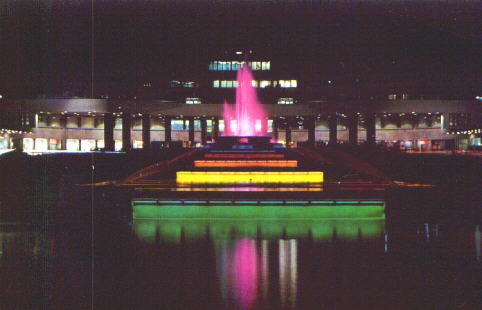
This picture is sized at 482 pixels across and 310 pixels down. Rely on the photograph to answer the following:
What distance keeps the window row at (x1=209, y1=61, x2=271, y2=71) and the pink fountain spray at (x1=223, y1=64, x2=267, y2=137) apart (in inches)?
170

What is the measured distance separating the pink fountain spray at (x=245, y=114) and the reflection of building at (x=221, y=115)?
125 cm

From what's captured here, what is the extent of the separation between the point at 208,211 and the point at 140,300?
6.72 m

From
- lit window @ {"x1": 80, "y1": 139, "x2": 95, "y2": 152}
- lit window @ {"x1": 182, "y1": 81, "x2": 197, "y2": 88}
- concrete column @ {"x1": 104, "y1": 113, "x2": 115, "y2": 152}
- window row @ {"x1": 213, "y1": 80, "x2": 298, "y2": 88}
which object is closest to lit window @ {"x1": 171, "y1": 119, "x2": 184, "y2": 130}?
lit window @ {"x1": 182, "y1": 81, "x2": 197, "y2": 88}

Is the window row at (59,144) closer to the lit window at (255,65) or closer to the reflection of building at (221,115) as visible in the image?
the reflection of building at (221,115)

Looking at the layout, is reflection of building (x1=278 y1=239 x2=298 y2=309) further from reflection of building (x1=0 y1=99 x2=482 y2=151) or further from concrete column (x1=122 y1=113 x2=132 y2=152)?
concrete column (x1=122 y1=113 x2=132 y2=152)

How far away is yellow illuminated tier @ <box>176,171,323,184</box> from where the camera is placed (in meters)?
19.0

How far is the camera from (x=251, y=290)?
747 cm

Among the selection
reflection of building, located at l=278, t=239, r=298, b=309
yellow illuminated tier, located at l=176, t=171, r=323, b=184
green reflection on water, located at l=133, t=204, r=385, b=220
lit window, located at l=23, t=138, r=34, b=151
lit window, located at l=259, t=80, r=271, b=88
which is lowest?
reflection of building, located at l=278, t=239, r=298, b=309

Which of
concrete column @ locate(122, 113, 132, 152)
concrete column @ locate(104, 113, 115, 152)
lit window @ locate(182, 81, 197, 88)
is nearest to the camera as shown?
concrete column @ locate(104, 113, 115, 152)

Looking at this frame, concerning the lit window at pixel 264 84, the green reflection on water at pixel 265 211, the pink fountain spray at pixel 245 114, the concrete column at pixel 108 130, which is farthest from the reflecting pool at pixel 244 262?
the lit window at pixel 264 84

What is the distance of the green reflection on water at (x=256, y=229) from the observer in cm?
1140

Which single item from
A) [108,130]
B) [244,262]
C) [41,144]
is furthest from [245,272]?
[41,144]

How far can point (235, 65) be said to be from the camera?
68.6 metres

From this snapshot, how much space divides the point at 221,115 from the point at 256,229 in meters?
40.8
